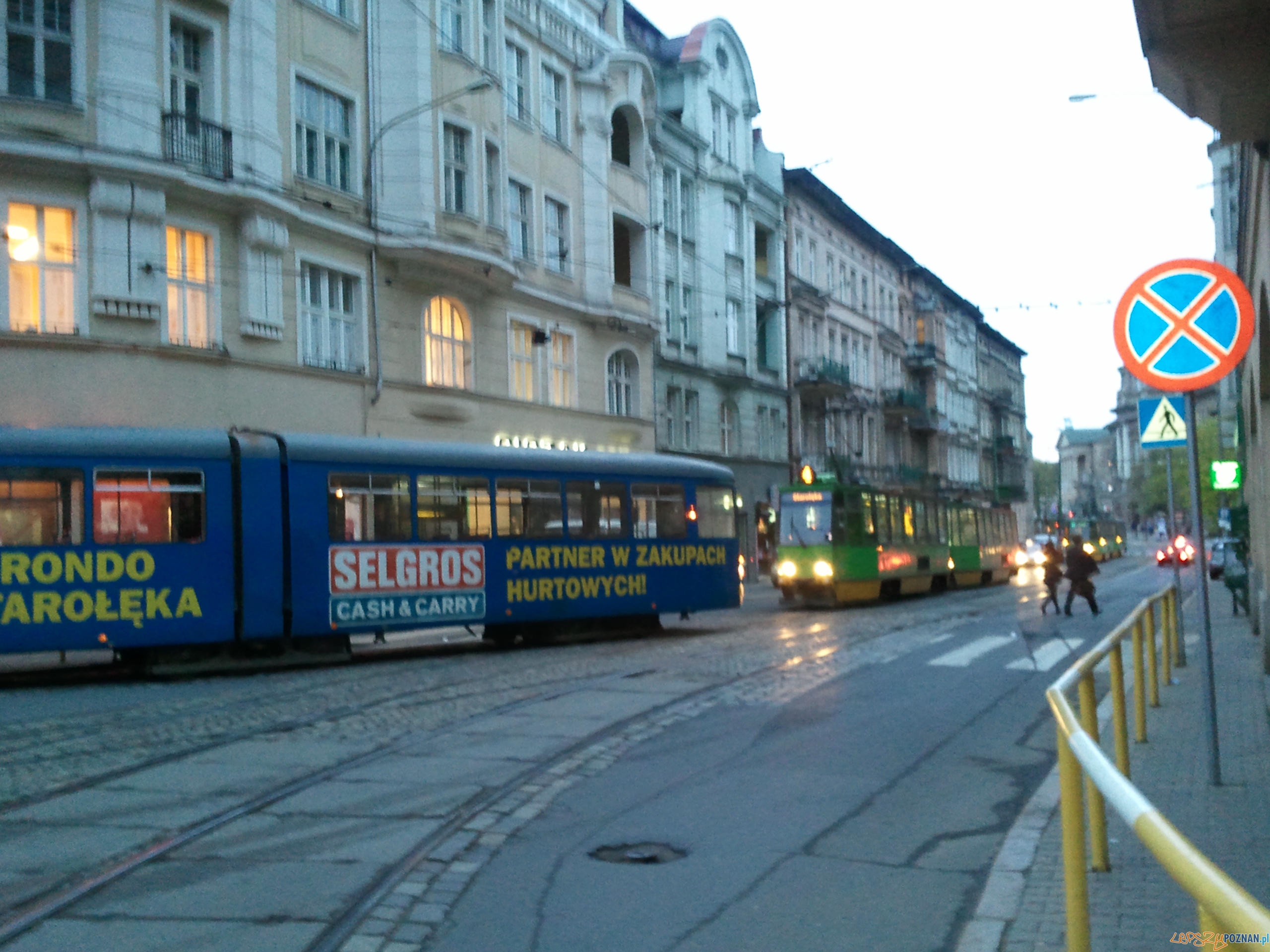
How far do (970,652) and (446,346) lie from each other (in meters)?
15.1

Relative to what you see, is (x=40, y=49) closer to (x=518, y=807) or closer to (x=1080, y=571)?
(x=518, y=807)

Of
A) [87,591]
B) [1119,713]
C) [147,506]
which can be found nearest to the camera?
[1119,713]

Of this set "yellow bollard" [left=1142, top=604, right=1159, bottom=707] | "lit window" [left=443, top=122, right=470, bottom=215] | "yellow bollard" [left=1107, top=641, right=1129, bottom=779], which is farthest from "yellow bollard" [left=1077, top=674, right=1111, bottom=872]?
"lit window" [left=443, top=122, right=470, bottom=215]

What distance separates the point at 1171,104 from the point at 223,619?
1157 cm

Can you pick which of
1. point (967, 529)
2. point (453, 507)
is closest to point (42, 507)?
point (453, 507)

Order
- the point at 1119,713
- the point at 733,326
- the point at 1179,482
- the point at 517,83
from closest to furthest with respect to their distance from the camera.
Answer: the point at 1119,713
the point at 517,83
the point at 733,326
the point at 1179,482

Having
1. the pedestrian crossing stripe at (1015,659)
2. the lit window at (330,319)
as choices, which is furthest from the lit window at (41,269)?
the pedestrian crossing stripe at (1015,659)

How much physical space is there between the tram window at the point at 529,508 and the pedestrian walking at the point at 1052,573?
32.0ft

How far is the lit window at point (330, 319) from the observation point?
24344 mm

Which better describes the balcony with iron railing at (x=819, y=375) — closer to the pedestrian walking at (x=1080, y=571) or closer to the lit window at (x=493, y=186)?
the lit window at (x=493, y=186)

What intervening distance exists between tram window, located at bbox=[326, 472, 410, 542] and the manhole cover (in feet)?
33.8

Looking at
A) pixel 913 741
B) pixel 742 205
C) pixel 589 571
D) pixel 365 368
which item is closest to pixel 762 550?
pixel 742 205

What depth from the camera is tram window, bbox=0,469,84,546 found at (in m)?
13.9

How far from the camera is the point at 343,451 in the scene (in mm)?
16312
